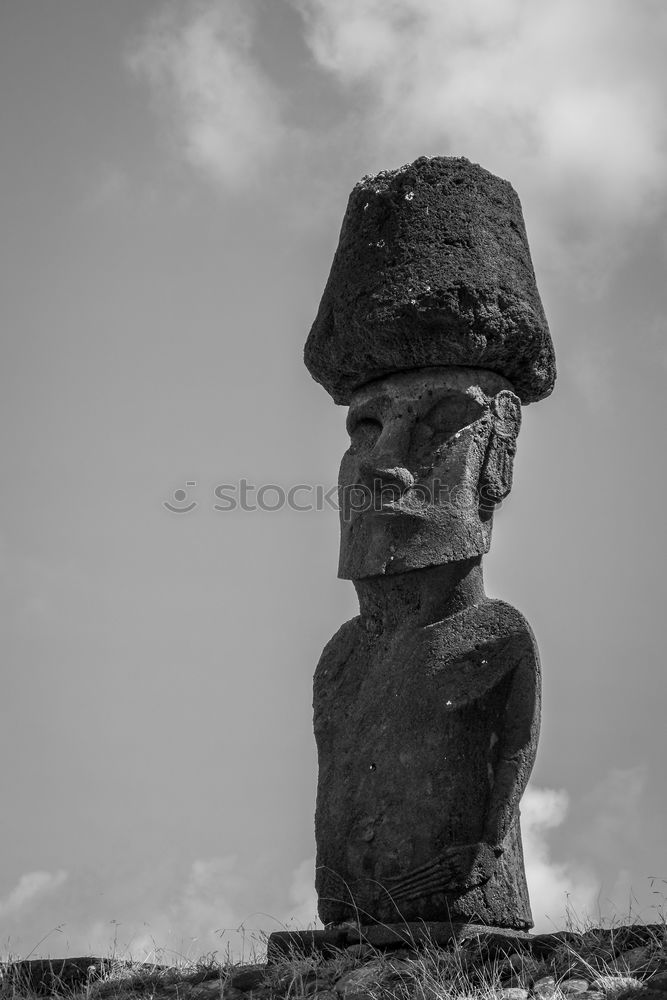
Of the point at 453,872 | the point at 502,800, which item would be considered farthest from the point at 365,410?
the point at 453,872

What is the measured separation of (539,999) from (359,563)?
3.16 metres

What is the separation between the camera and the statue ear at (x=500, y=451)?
8750 mm

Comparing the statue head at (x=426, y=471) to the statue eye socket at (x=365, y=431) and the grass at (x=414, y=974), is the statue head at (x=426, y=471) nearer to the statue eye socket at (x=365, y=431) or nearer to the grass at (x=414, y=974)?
the statue eye socket at (x=365, y=431)

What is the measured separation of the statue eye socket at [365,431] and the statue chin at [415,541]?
0.63 m

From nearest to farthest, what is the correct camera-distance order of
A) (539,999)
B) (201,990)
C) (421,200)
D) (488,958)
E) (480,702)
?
(539,999), (488,958), (201,990), (480,702), (421,200)

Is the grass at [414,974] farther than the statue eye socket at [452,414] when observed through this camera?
No

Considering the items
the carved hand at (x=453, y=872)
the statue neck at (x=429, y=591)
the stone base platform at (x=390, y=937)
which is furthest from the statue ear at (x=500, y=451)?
the stone base platform at (x=390, y=937)

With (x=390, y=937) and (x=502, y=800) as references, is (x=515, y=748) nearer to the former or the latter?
(x=502, y=800)

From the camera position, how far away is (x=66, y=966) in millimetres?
8625

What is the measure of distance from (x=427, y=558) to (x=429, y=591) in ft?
0.82

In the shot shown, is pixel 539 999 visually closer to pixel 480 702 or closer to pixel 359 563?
pixel 480 702

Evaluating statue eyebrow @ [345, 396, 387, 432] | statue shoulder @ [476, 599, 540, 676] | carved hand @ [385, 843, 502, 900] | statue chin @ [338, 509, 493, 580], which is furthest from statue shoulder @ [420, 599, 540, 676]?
statue eyebrow @ [345, 396, 387, 432]

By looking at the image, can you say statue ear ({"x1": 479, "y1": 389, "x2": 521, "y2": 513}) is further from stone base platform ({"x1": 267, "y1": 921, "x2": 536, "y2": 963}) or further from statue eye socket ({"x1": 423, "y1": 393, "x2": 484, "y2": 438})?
stone base platform ({"x1": 267, "y1": 921, "x2": 536, "y2": 963})

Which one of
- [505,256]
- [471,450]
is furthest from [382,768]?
[505,256]
